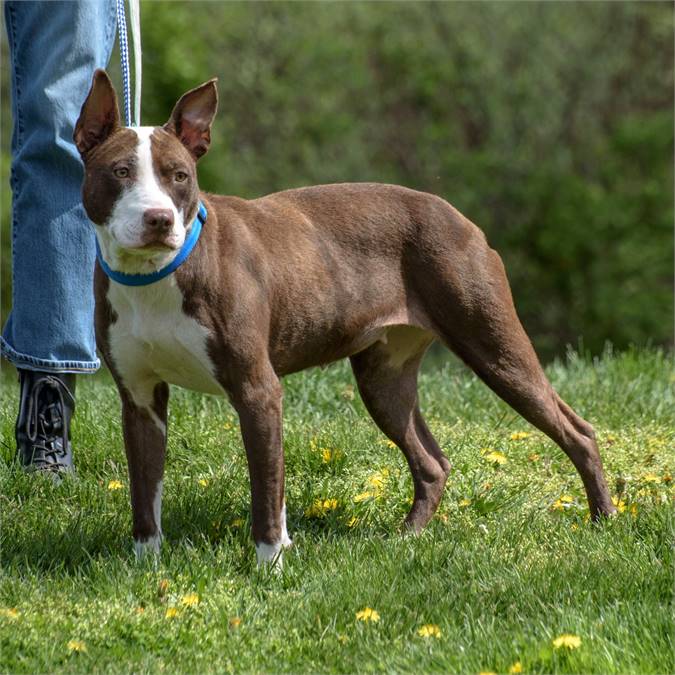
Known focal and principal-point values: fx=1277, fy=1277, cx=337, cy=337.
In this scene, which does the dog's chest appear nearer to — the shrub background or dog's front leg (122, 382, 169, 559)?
dog's front leg (122, 382, 169, 559)

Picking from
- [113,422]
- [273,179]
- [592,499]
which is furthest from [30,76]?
[273,179]

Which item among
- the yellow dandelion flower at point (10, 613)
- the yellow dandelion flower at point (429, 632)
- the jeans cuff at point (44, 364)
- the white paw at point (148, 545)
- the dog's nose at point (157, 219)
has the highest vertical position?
the dog's nose at point (157, 219)

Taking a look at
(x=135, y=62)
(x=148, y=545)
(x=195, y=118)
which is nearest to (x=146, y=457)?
(x=148, y=545)

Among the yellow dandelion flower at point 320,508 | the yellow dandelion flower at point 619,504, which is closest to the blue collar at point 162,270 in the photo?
the yellow dandelion flower at point 320,508

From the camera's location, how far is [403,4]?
16.6 meters

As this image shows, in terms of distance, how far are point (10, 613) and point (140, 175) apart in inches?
56.0

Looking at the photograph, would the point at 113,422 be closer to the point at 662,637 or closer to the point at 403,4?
the point at 662,637

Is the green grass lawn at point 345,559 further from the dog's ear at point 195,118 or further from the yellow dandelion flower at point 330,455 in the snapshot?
the dog's ear at point 195,118

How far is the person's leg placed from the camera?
5105 mm

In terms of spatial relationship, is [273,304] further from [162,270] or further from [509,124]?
[509,124]

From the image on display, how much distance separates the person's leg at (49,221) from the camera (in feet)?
16.8

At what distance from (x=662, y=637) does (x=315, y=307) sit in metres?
1.71

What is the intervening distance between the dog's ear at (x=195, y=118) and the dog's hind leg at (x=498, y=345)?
3.46 feet

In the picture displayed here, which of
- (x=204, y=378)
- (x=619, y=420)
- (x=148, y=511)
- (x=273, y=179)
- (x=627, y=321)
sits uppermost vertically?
(x=204, y=378)
